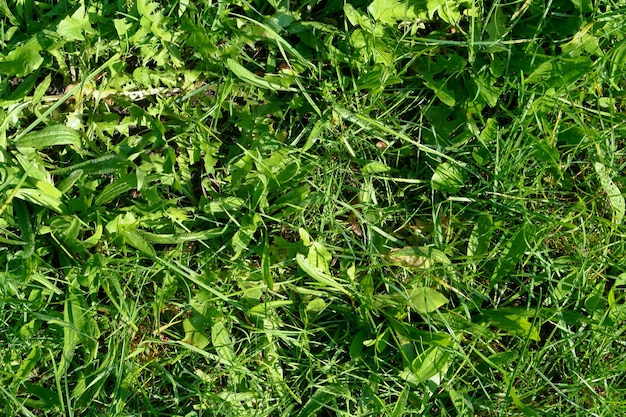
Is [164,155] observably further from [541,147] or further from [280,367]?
[541,147]

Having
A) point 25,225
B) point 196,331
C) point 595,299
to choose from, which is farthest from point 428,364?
point 25,225

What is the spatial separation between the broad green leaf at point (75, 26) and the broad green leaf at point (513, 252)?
1.52 meters

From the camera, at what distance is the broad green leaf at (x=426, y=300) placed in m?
2.14

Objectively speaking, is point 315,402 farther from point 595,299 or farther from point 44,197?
point 44,197

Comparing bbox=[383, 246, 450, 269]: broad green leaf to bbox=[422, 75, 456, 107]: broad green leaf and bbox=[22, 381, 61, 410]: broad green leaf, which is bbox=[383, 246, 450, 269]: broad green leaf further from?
bbox=[22, 381, 61, 410]: broad green leaf

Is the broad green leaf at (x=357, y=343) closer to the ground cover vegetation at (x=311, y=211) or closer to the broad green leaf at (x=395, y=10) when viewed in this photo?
the ground cover vegetation at (x=311, y=211)

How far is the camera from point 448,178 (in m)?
2.21

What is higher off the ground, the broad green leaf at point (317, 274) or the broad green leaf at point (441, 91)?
the broad green leaf at point (441, 91)

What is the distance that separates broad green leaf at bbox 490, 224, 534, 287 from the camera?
2166 millimetres

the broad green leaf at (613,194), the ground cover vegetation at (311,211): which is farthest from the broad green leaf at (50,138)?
the broad green leaf at (613,194)

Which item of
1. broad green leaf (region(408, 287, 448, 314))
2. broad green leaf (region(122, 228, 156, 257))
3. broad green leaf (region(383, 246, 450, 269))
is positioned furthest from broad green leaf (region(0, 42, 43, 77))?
broad green leaf (region(408, 287, 448, 314))

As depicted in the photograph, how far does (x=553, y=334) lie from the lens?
2.22m

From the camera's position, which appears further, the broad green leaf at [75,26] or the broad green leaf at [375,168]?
the broad green leaf at [375,168]

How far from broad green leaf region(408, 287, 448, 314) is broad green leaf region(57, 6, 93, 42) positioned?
1346mm
